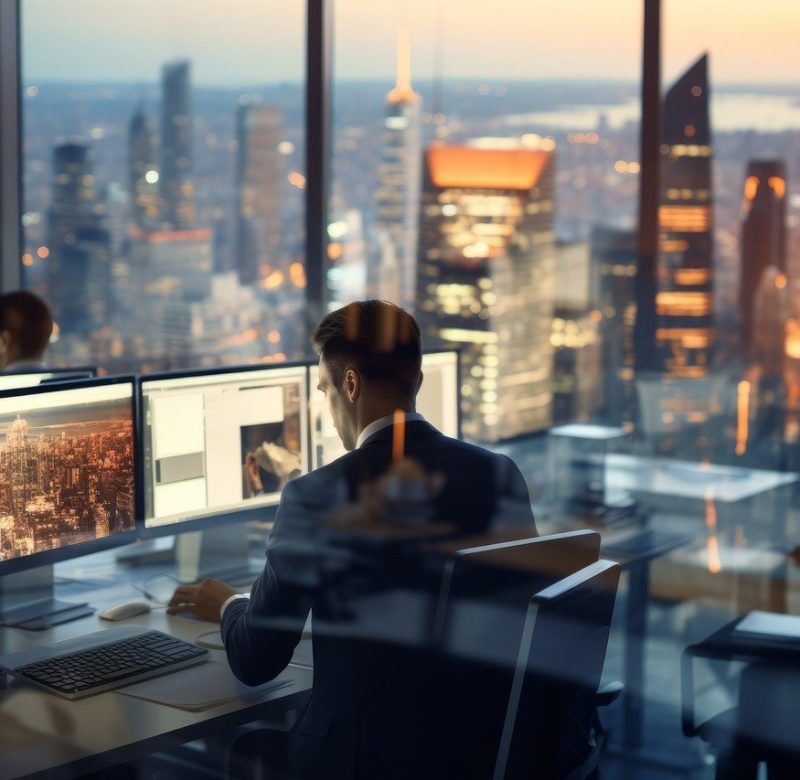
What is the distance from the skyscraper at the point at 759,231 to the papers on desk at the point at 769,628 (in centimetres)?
132

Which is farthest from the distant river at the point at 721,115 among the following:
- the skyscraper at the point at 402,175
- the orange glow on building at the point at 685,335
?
the orange glow on building at the point at 685,335

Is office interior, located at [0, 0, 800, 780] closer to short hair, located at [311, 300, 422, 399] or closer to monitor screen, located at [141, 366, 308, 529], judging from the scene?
monitor screen, located at [141, 366, 308, 529]

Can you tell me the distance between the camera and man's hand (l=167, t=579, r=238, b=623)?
2.25 meters

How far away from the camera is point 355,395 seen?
1.94 m

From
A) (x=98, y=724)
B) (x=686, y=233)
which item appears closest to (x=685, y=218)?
(x=686, y=233)

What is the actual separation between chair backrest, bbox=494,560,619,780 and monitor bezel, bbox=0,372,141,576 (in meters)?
0.99

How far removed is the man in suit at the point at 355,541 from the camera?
5.68ft

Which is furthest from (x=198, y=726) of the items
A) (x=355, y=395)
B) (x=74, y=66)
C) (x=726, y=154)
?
(x=74, y=66)

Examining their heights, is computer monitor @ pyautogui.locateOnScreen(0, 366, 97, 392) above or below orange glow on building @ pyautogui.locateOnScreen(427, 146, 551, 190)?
below

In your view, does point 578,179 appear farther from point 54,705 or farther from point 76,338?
point 54,705

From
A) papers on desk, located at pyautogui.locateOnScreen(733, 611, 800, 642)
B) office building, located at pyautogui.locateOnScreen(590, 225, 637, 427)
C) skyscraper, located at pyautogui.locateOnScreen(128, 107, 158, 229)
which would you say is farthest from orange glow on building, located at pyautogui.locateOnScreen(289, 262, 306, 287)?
papers on desk, located at pyautogui.locateOnScreen(733, 611, 800, 642)

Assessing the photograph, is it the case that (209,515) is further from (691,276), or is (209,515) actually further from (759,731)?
(691,276)

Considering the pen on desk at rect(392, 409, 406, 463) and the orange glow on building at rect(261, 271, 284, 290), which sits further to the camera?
the orange glow on building at rect(261, 271, 284, 290)

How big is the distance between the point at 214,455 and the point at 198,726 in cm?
81
